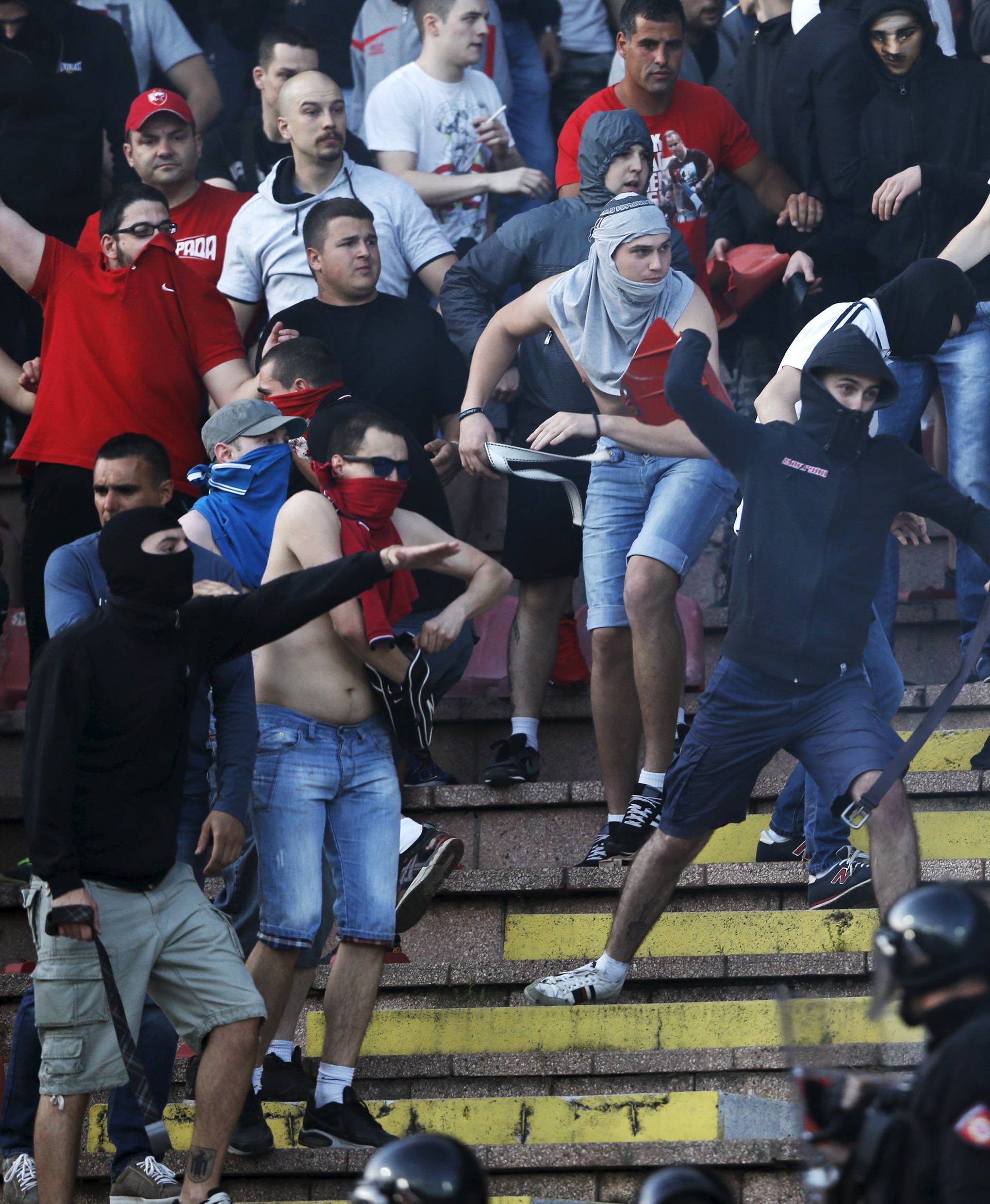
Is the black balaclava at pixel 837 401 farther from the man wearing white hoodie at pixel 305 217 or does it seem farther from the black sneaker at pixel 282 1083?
the black sneaker at pixel 282 1083

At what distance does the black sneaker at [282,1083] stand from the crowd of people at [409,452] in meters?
0.01

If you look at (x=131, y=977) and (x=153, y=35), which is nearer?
(x=131, y=977)

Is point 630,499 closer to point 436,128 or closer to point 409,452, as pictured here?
point 409,452

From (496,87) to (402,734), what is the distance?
4205mm

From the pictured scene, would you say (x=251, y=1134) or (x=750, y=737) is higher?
(x=750, y=737)

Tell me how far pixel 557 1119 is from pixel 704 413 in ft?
6.86

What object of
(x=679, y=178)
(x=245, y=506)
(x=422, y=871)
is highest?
(x=679, y=178)

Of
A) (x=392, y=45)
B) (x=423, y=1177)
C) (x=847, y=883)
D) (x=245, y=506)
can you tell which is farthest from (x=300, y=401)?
(x=423, y=1177)

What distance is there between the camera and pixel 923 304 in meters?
6.54

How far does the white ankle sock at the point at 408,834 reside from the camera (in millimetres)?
5742

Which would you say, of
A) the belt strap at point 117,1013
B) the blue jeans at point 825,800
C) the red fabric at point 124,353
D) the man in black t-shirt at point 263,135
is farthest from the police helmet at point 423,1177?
the man in black t-shirt at point 263,135

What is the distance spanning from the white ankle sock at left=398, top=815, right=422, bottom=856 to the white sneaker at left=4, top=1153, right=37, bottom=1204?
1.41 metres

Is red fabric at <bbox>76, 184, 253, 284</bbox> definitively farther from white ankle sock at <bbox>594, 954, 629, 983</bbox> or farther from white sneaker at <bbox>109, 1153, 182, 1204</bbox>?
white sneaker at <bbox>109, 1153, 182, 1204</bbox>

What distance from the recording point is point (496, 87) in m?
8.60
